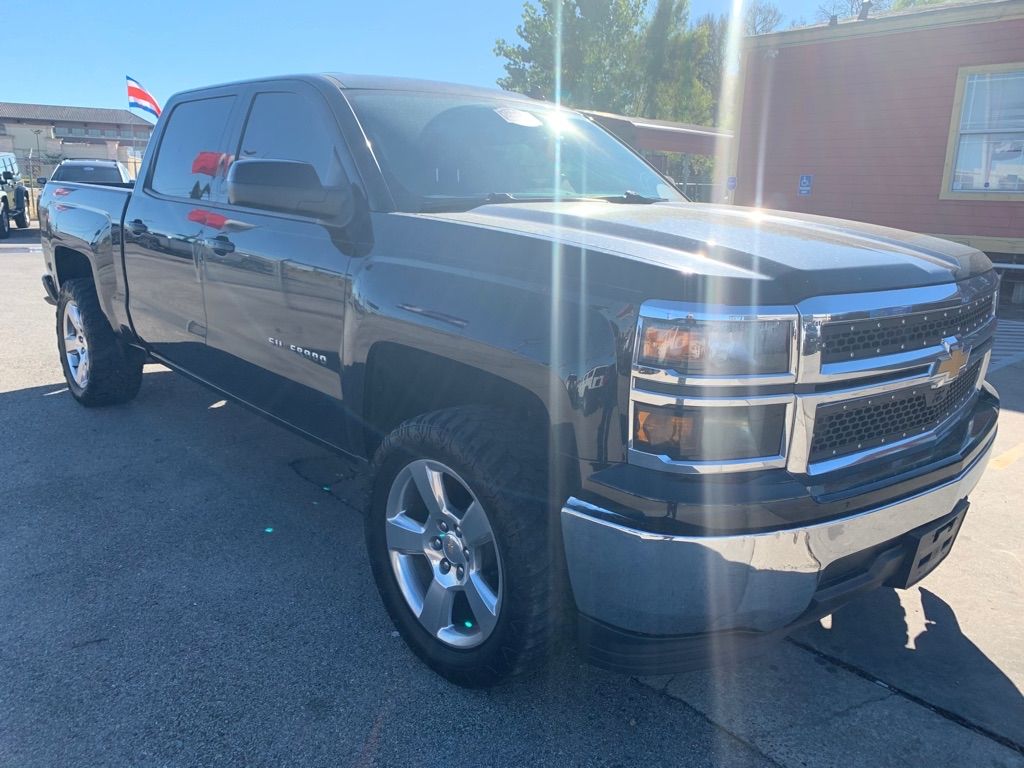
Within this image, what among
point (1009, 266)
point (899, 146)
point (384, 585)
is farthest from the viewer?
point (899, 146)

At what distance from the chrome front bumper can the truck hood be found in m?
0.62

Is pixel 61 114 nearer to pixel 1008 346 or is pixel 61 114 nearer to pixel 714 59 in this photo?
pixel 714 59

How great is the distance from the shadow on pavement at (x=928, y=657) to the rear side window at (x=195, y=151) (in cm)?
330

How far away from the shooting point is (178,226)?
405 cm

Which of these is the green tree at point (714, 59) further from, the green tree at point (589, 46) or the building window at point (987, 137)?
the building window at point (987, 137)

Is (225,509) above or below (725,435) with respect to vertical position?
below

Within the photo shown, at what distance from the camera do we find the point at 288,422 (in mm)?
3576

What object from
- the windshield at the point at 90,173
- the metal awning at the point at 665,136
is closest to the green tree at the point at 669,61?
the metal awning at the point at 665,136

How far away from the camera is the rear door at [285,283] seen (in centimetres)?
307

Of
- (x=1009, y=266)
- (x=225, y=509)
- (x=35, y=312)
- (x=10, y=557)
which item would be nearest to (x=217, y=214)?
(x=225, y=509)

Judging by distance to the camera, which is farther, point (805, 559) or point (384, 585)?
point (384, 585)

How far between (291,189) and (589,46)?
3272 centimetres

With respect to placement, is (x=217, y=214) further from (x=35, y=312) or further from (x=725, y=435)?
(x=35, y=312)

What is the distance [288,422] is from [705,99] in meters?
35.1
